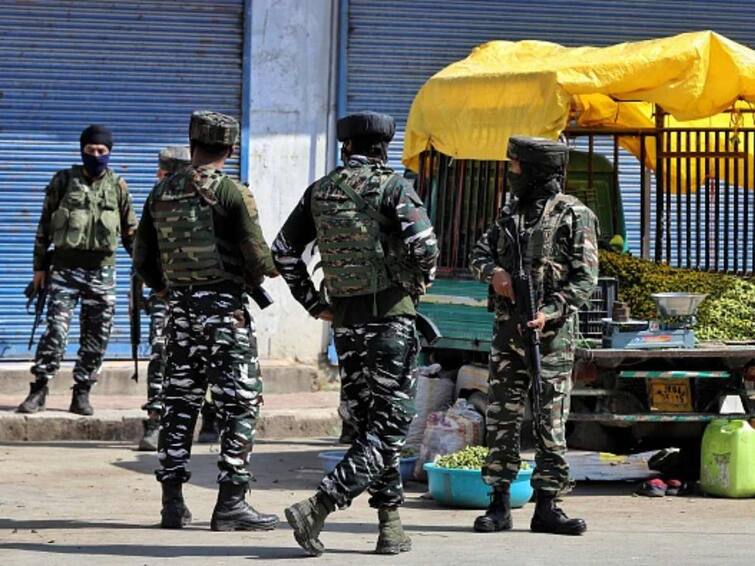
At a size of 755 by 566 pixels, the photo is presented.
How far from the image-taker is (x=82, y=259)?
39.4 ft

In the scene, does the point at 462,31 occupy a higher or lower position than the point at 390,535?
higher

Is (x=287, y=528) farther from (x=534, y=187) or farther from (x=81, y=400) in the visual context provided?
(x=81, y=400)

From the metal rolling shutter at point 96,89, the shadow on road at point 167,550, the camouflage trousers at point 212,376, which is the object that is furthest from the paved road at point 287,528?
the metal rolling shutter at point 96,89

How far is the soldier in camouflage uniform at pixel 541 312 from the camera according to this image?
8.13 meters

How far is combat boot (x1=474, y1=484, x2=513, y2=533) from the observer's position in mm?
8195

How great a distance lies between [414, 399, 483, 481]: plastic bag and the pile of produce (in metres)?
1.22

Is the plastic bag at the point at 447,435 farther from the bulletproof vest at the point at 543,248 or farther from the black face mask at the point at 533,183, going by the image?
the black face mask at the point at 533,183

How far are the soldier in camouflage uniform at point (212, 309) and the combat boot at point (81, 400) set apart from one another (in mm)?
4242

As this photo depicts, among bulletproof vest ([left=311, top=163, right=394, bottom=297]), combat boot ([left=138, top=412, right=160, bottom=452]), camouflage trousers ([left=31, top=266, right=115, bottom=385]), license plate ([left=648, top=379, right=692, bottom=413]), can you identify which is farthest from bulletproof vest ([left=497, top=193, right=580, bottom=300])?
camouflage trousers ([left=31, top=266, right=115, bottom=385])

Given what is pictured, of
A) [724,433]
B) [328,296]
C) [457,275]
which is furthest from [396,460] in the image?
[457,275]

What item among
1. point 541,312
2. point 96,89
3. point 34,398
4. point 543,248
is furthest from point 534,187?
point 96,89

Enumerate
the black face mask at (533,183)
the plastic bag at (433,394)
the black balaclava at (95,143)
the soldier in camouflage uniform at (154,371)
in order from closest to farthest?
the black face mask at (533,183), the plastic bag at (433,394), the soldier in camouflage uniform at (154,371), the black balaclava at (95,143)

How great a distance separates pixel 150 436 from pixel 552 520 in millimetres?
4124

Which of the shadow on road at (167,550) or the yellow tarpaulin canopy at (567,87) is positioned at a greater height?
the yellow tarpaulin canopy at (567,87)
